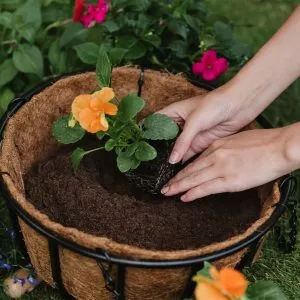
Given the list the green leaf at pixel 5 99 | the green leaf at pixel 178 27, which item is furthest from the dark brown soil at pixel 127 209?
the green leaf at pixel 178 27

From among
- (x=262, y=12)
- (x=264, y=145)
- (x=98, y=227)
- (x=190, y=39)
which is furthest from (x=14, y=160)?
(x=262, y=12)

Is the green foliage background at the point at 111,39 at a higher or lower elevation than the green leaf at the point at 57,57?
higher

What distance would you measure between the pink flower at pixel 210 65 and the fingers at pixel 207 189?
54 cm

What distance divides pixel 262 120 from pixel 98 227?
637 mm

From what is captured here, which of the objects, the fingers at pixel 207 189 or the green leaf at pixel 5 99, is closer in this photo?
the fingers at pixel 207 189

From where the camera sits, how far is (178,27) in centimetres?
195

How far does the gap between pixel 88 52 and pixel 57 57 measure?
0.20m

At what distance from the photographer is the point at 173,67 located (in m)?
2.05

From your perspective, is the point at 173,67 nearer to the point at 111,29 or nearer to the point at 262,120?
the point at 111,29

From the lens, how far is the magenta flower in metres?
1.87

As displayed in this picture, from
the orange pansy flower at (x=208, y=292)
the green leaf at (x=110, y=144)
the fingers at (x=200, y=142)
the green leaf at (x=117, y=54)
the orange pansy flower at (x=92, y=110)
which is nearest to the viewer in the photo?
the orange pansy flower at (x=208, y=292)

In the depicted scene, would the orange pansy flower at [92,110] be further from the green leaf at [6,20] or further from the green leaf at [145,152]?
the green leaf at [6,20]

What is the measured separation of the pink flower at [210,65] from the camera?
189 centimetres

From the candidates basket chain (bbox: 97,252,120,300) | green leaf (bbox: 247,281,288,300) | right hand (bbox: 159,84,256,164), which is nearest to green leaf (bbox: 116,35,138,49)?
right hand (bbox: 159,84,256,164)
